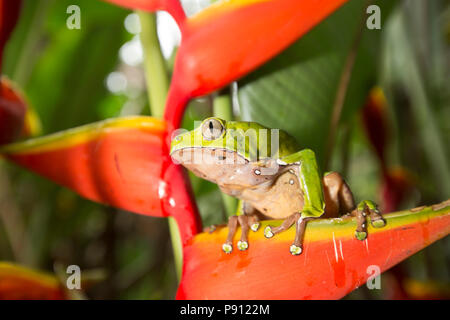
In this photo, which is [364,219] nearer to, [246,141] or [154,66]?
[246,141]

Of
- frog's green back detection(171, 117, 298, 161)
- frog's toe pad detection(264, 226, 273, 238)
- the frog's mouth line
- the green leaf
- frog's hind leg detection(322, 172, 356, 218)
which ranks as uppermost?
the green leaf

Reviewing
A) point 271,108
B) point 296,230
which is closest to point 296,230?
point 296,230

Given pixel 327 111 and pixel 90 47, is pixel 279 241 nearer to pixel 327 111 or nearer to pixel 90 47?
pixel 327 111

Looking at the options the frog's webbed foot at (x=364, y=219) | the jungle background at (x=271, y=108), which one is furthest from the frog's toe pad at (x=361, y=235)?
the jungle background at (x=271, y=108)

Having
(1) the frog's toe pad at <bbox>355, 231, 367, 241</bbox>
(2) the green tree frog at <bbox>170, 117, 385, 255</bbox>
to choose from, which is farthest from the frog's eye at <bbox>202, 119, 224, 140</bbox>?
(1) the frog's toe pad at <bbox>355, 231, 367, 241</bbox>

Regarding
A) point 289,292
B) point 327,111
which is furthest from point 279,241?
point 327,111

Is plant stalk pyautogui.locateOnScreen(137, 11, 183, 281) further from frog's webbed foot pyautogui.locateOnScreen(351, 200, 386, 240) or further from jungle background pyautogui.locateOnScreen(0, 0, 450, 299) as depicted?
frog's webbed foot pyautogui.locateOnScreen(351, 200, 386, 240)

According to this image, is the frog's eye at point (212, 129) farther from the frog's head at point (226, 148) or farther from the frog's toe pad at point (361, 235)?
the frog's toe pad at point (361, 235)
